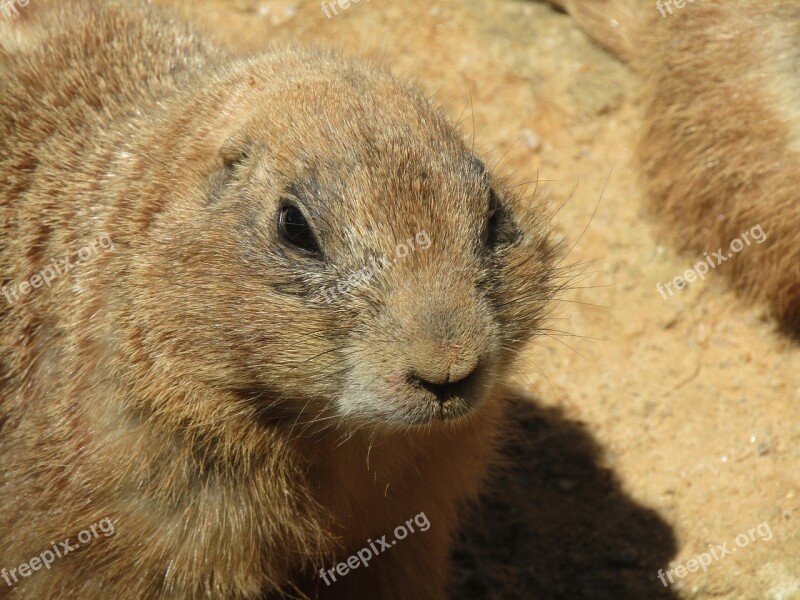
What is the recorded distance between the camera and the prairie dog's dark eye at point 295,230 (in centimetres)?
435

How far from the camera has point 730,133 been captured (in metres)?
7.04

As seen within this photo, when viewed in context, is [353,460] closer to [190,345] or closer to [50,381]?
[190,345]

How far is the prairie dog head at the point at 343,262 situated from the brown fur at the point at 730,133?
2530mm

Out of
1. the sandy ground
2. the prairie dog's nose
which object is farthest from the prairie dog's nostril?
the sandy ground

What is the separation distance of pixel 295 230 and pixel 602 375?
342 cm

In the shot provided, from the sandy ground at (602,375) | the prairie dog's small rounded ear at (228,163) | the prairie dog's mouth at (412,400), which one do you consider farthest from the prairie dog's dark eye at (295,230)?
the sandy ground at (602,375)

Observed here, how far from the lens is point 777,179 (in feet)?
22.2

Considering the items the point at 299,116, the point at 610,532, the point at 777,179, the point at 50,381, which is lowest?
the point at 610,532

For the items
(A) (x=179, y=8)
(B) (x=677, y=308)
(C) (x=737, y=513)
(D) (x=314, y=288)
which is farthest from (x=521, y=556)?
(A) (x=179, y=8)

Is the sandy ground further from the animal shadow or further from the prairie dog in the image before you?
the prairie dog

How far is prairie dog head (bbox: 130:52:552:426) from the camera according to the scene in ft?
13.4

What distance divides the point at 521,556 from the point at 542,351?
4.63 ft

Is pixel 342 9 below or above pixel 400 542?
above

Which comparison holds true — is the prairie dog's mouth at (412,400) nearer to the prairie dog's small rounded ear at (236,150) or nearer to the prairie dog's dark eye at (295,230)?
the prairie dog's dark eye at (295,230)
